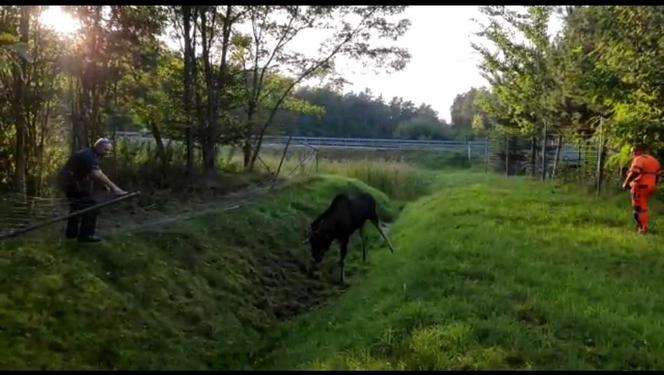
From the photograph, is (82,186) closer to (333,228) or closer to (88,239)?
(88,239)

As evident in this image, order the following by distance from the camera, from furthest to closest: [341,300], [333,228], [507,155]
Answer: [507,155] < [333,228] < [341,300]

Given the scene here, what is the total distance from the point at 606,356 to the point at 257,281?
6482mm

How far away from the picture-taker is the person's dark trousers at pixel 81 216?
912 cm

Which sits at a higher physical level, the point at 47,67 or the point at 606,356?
the point at 47,67

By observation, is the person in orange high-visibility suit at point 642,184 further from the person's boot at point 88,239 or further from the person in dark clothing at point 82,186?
the person's boot at point 88,239

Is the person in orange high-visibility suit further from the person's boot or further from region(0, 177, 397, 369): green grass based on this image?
the person's boot

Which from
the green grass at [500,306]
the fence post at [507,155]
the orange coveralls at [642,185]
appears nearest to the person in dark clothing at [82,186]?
the green grass at [500,306]

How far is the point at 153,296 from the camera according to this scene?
8.72 m

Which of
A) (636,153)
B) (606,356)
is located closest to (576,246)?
(636,153)

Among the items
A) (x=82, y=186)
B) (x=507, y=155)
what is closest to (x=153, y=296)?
(x=82, y=186)

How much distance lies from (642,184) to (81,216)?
994 centimetres

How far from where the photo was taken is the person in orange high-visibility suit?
12.1 meters

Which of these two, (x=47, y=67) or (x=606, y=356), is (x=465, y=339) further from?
(x=47, y=67)

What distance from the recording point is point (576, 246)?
426 inches
